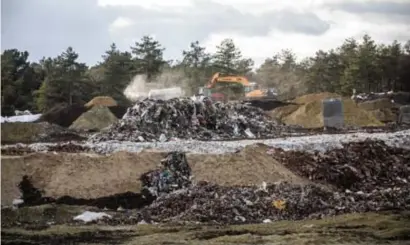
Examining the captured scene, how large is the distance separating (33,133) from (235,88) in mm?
2683

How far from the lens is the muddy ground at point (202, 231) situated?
4.50m

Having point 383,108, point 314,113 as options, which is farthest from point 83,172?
point 314,113

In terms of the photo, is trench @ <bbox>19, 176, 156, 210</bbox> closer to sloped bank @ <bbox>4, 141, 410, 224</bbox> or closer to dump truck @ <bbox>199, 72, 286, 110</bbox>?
sloped bank @ <bbox>4, 141, 410, 224</bbox>

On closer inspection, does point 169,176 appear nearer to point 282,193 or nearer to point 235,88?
point 282,193

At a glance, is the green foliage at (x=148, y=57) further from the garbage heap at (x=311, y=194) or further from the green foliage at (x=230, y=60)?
the garbage heap at (x=311, y=194)

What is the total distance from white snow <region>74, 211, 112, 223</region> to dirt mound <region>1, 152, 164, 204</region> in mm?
418

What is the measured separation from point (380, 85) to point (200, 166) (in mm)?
1955

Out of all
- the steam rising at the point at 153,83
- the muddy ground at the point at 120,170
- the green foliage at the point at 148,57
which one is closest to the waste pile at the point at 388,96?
the muddy ground at the point at 120,170

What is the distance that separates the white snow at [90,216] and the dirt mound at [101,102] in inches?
68.4

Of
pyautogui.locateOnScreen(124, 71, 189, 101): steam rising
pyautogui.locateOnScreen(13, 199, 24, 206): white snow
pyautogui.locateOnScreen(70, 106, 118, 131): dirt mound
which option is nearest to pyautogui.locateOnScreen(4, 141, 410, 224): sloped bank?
pyautogui.locateOnScreen(13, 199, 24, 206): white snow

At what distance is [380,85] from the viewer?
6258 mm

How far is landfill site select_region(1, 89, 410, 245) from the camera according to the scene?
4758 millimetres

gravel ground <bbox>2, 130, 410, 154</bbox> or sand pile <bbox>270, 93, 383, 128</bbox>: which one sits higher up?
sand pile <bbox>270, 93, 383, 128</bbox>

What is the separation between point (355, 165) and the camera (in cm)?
647
